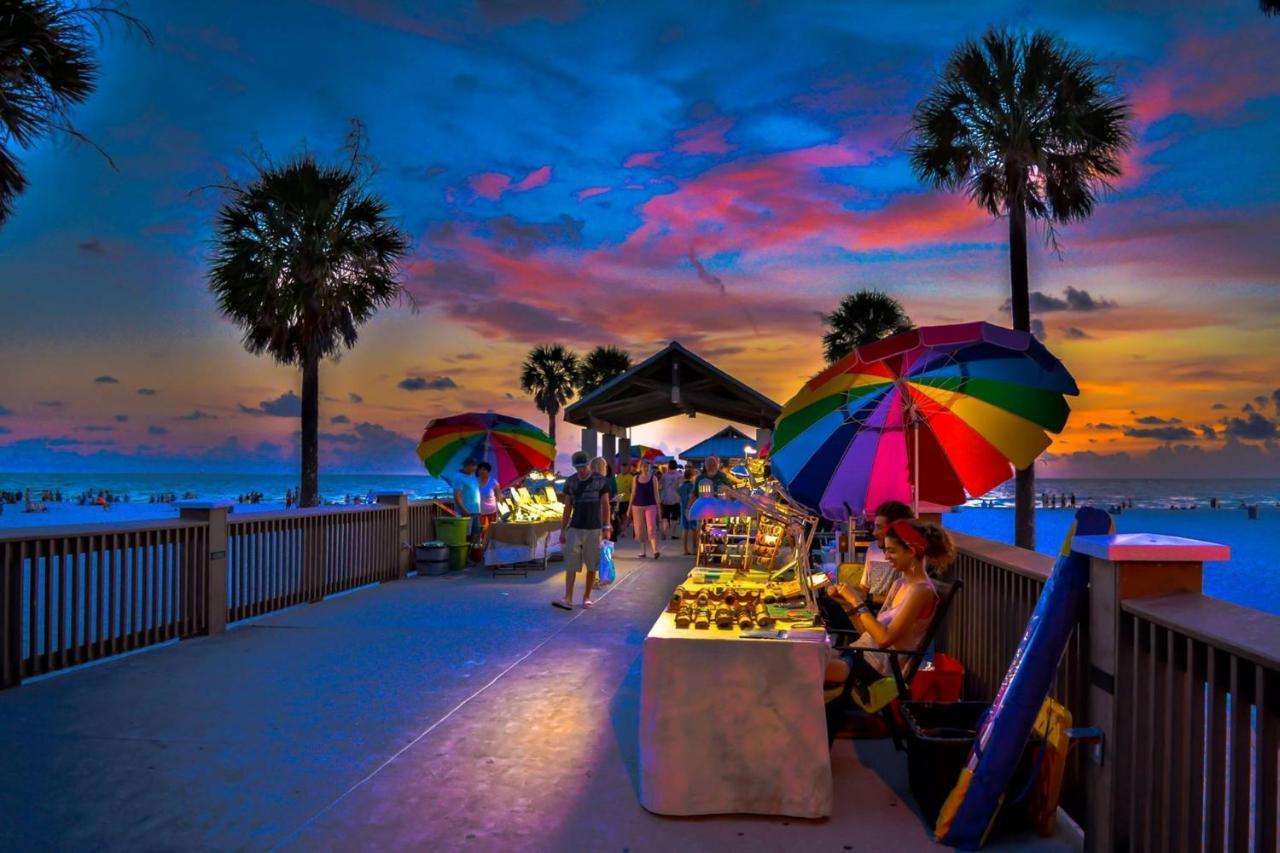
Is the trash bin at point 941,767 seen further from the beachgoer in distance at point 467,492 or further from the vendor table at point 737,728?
the beachgoer in distance at point 467,492

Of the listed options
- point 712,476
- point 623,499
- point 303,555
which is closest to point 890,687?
point 303,555

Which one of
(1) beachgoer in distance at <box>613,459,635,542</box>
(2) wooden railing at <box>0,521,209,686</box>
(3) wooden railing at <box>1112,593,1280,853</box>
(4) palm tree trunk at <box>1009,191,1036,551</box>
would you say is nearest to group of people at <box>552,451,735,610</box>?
(1) beachgoer in distance at <box>613,459,635,542</box>

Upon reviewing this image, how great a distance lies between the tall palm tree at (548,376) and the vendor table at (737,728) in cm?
4157

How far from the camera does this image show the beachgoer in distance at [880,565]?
5168 mm

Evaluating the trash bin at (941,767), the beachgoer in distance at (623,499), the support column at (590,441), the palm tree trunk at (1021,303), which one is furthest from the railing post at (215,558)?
the palm tree trunk at (1021,303)

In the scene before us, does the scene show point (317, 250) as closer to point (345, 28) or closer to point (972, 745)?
point (345, 28)

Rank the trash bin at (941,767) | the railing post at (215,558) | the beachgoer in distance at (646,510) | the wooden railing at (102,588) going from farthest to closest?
the beachgoer in distance at (646,510), the railing post at (215,558), the wooden railing at (102,588), the trash bin at (941,767)

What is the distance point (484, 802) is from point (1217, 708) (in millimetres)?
3104

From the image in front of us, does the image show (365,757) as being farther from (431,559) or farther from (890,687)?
(431,559)

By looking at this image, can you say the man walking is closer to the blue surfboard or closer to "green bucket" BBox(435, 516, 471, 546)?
"green bucket" BBox(435, 516, 471, 546)

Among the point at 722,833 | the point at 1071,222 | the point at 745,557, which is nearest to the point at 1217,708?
the point at 722,833

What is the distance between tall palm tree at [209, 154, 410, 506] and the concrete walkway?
10.5 metres

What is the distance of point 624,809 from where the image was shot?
3.77 m

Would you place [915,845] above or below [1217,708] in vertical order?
below
